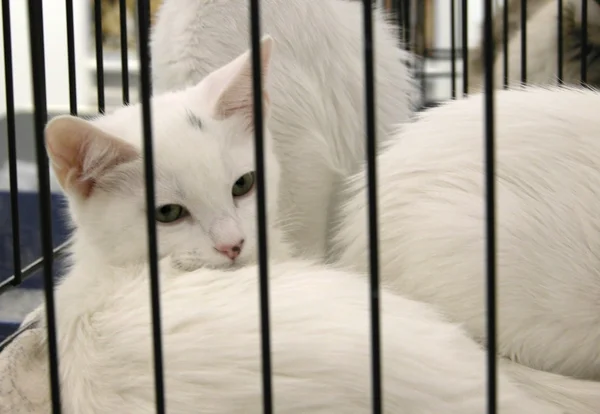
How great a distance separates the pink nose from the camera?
0.63 m

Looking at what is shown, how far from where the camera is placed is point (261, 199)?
1.43 feet

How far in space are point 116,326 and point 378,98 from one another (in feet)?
1.72

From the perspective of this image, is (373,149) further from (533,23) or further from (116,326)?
(533,23)

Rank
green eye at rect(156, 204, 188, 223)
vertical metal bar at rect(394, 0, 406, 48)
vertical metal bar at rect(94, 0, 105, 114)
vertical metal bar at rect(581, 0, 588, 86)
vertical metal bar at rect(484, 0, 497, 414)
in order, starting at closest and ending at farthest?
1. vertical metal bar at rect(484, 0, 497, 414)
2. green eye at rect(156, 204, 188, 223)
3. vertical metal bar at rect(94, 0, 105, 114)
4. vertical metal bar at rect(581, 0, 588, 86)
5. vertical metal bar at rect(394, 0, 406, 48)

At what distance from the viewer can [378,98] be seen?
957 millimetres

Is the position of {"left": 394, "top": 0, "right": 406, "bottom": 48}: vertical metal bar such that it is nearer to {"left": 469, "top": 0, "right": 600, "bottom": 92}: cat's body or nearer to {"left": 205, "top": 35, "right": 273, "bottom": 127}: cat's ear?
{"left": 469, "top": 0, "right": 600, "bottom": 92}: cat's body

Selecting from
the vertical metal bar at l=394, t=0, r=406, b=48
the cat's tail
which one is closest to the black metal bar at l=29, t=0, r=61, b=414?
the cat's tail

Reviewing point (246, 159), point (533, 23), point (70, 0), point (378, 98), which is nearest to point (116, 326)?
point (246, 159)

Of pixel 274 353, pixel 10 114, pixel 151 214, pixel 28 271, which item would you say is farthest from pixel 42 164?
pixel 28 271

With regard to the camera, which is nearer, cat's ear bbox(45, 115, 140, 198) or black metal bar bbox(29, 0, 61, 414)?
black metal bar bbox(29, 0, 61, 414)

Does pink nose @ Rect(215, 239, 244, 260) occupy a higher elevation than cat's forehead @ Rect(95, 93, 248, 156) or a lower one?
lower

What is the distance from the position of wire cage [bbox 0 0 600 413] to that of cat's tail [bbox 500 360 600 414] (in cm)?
12

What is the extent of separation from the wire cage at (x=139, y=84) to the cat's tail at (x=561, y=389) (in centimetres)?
12

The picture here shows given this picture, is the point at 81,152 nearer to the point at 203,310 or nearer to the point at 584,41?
the point at 203,310
